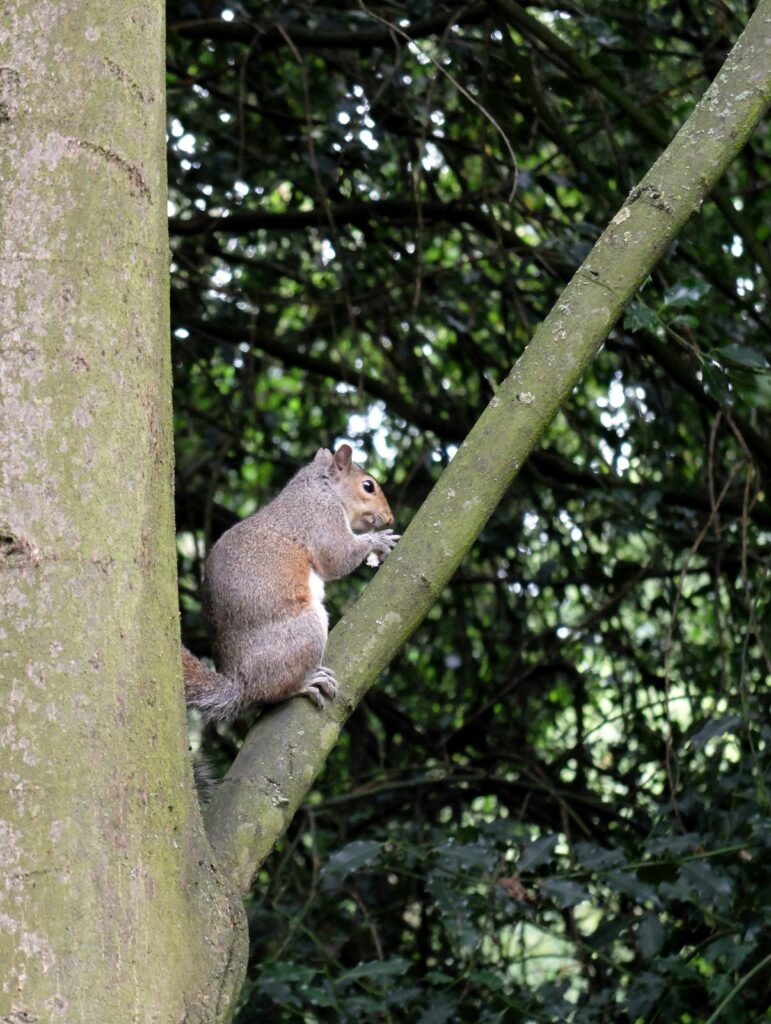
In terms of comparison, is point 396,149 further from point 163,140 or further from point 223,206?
point 163,140

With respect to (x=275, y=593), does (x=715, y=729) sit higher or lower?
lower

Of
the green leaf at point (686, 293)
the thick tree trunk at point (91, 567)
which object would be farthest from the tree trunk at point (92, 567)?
the green leaf at point (686, 293)

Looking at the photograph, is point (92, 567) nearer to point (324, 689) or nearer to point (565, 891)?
point (324, 689)

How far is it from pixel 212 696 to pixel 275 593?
0.79 feet

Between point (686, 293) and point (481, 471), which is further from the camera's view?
point (686, 293)

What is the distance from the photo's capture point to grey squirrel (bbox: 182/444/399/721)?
2.14m

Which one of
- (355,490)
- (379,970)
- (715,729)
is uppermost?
(355,490)

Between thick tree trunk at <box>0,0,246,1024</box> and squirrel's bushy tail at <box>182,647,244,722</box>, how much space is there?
39.3 inches

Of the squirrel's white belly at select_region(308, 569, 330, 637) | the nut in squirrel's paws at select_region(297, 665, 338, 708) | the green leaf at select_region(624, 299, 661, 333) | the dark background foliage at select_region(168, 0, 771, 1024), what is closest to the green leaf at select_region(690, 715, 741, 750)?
the dark background foliage at select_region(168, 0, 771, 1024)

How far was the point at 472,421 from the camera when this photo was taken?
372cm

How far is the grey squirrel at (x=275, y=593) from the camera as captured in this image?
2141 mm

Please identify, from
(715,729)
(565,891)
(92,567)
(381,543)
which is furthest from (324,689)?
(715,729)

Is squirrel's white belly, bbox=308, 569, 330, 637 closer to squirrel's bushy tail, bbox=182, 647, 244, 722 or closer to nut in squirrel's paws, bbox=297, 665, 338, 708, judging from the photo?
squirrel's bushy tail, bbox=182, 647, 244, 722

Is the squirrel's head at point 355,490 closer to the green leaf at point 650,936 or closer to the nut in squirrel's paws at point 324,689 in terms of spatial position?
the green leaf at point 650,936
